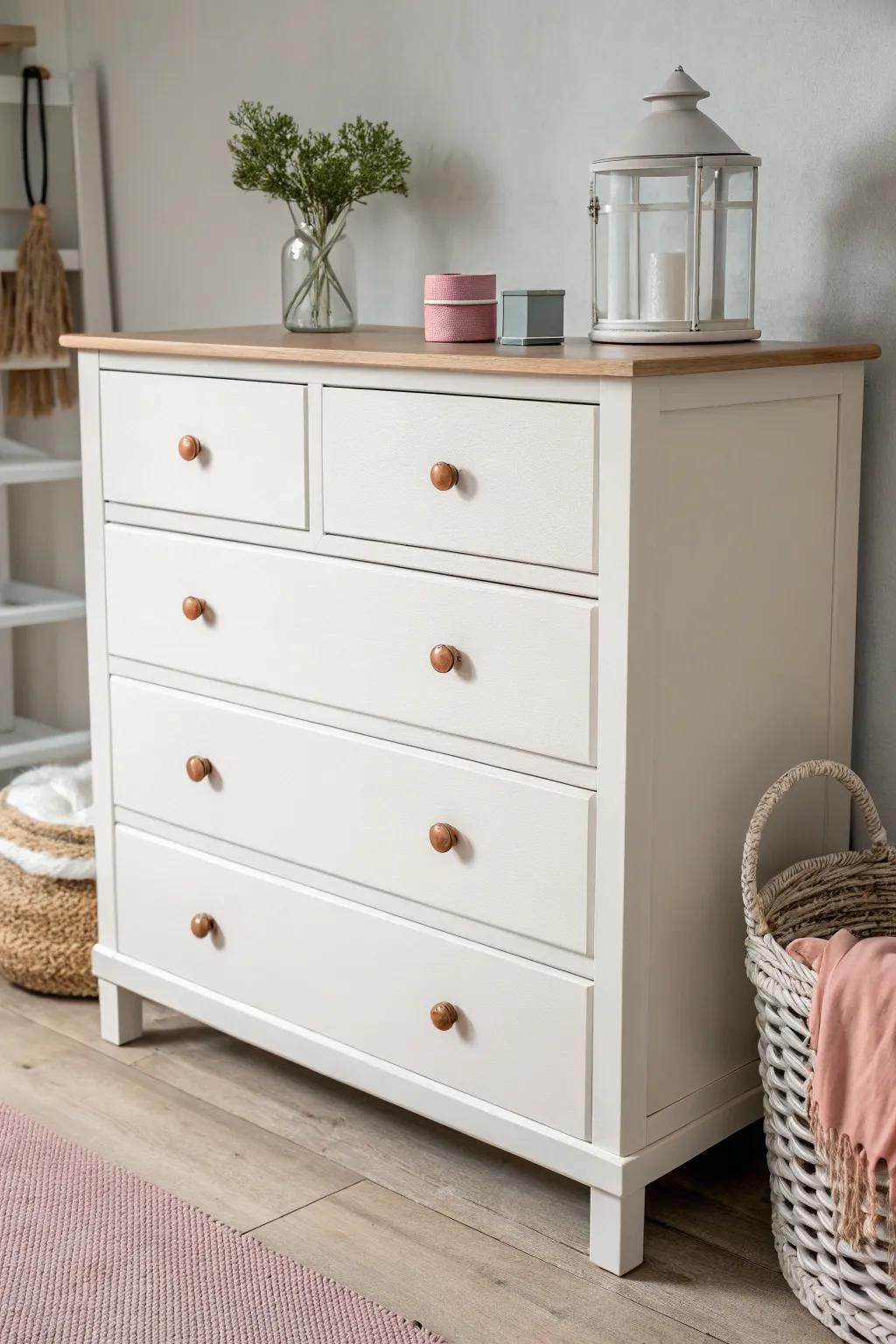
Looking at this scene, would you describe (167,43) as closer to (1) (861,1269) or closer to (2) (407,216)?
(2) (407,216)

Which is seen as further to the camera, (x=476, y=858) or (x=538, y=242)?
(x=538, y=242)

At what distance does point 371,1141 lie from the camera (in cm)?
204

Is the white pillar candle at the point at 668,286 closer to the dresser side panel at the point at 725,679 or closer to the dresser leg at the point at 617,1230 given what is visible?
the dresser side panel at the point at 725,679

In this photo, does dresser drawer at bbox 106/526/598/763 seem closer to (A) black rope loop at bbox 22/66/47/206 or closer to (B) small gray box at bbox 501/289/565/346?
(B) small gray box at bbox 501/289/565/346

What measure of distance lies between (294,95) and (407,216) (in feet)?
1.11

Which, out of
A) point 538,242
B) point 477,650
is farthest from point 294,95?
point 477,650

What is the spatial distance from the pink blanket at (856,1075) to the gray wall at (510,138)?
1.59 ft

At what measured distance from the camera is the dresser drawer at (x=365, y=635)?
5.49ft

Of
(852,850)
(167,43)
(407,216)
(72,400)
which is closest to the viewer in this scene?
(852,850)

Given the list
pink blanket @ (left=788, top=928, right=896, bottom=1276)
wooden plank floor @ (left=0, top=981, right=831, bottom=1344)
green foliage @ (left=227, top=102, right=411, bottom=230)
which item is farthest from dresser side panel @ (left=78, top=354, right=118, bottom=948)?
pink blanket @ (left=788, top=928, right=896, bottom=1276)

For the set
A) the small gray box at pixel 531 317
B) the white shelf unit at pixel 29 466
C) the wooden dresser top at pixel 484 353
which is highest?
the small gray box at pixel 531 317

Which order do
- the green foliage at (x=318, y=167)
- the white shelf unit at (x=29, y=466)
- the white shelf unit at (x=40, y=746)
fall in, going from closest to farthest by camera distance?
the green foliage at (x=318, y=167), the white shelf unit at (x=29, y=466), the white shelf unit at (x=40, y=746)

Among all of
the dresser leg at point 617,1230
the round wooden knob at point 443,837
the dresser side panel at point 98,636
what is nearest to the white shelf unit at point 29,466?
the dresser side panel at point 98,636

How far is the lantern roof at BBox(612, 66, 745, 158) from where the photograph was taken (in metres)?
1.81
